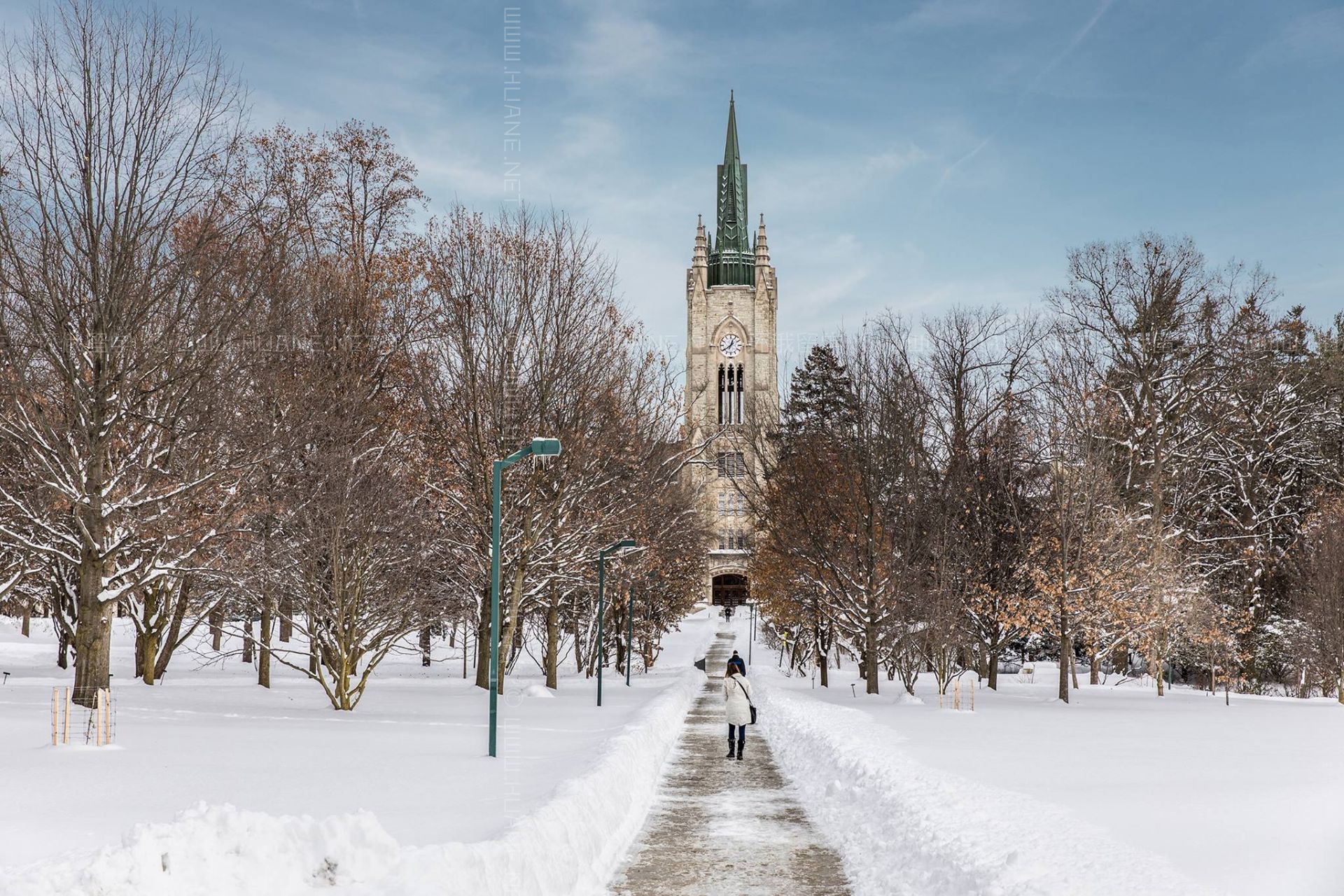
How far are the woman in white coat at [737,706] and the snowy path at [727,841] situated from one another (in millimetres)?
455

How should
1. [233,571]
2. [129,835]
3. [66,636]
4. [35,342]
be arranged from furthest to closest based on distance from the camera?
[66,636], [233,571], [35,342], [129,835]

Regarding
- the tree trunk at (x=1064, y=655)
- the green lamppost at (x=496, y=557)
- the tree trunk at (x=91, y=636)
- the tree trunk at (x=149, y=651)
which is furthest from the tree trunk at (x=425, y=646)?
the green lamppost at (x=496, y=557)

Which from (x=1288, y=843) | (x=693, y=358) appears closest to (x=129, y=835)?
(x=1288, y=843)

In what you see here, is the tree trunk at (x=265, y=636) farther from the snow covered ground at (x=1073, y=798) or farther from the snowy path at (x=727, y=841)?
the snow covered ground at (x=1073, y=798)

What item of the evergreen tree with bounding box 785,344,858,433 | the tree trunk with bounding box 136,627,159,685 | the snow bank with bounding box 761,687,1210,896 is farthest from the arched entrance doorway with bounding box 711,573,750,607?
the snow bank with bounding box 761,687,1210,896

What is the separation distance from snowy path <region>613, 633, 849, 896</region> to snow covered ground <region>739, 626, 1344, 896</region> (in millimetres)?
438

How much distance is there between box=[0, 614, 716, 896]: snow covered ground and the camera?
755cm

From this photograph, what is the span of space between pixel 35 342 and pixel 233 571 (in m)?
5.89

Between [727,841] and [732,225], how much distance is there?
109m

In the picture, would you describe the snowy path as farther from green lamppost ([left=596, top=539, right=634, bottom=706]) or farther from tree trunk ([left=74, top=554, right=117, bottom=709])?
tree trunk ([left=74, top=554, right=117, bottom=709])

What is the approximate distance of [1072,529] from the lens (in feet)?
104

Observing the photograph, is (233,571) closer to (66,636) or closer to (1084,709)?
(66,636)

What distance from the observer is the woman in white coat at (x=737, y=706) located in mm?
19719

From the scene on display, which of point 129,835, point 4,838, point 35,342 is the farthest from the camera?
point 35,342
